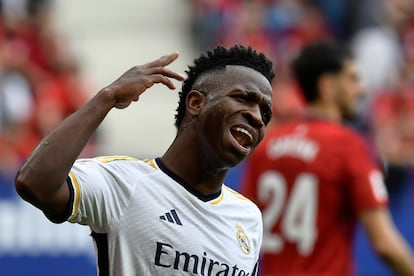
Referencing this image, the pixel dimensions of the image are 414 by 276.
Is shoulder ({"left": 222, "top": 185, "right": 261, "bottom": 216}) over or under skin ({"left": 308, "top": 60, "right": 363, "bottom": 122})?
under

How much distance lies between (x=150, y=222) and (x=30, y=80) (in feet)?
25.3

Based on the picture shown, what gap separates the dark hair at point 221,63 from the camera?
14.0 feet

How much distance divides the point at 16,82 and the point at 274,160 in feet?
17.5

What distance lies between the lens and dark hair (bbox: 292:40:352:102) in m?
6.93

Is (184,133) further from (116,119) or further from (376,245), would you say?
(116,119)

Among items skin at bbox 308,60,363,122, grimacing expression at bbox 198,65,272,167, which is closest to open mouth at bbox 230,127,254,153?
grimacing expression at bbox 198,65,272,167

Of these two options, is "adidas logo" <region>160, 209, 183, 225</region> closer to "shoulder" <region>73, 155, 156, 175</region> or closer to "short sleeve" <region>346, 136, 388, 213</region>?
"shoulder" <region>73, 155, 156, 175</region>

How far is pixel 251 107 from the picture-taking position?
4.08 m

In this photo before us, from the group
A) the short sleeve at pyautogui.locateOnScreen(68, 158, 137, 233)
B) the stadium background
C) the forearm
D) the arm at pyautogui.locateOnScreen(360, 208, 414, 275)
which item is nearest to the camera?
the forearm

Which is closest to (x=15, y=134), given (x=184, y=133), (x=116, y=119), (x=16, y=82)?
(x=16, y=82)

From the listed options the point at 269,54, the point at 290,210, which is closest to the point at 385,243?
the point at 290,210

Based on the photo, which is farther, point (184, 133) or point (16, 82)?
point (16, 82)

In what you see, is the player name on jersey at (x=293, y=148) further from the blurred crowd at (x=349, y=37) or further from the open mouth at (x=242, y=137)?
the blurred crowd at (x=349, y=37)

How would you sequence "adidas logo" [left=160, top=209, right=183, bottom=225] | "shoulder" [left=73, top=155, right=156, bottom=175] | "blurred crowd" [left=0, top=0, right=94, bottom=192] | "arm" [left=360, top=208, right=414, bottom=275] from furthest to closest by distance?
"blurred crowd" [left=0, top=0, right=94, bottom=192]
"arm" [left=360, top=208, right=414, bottom=275]
"adidas logo" [left=160, top=209, right=183, bottom=225]
"shoulder" [left=73, top=155, right=156, bottom=175]
